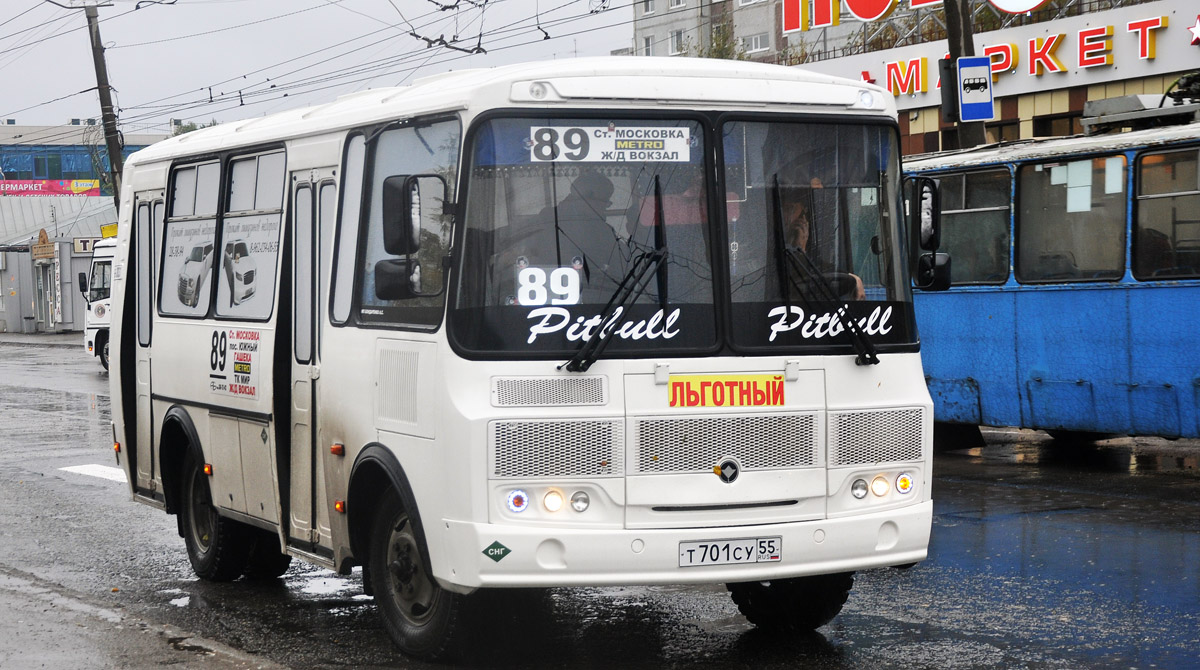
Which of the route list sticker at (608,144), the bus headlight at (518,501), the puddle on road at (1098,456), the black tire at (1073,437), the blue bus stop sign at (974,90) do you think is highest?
the blue bus stop sign at (974,90)

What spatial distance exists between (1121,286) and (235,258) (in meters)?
7.81

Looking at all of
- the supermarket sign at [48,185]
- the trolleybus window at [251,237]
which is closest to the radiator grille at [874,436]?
the trolleybus window at [251,237]

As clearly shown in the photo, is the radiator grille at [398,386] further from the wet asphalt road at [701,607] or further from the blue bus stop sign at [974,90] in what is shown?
the blue bus stop sign at [974,90]

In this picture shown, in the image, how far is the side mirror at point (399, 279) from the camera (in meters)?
6.75

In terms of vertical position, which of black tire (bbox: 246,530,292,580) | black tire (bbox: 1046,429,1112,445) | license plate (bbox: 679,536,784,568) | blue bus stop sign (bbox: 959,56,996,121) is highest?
blue bus stop sign (bbox: 959,56,996,121)

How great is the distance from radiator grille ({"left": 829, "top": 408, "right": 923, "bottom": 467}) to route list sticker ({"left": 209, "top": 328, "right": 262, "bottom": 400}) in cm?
324

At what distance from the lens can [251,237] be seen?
8680mm

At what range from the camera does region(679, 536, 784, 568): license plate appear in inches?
254

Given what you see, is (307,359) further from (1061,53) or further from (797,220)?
(1061,53)

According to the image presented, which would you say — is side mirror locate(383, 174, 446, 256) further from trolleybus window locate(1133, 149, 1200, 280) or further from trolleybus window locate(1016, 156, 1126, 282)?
trolleybus window locate(1016, 156, 1126, 282)

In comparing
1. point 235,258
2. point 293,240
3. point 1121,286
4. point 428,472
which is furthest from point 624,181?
point 1121,286

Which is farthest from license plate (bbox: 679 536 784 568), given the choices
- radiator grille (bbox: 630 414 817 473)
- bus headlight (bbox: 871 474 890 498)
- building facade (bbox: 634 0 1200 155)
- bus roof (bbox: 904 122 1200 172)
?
building facade (bbox: 634 0 1200 155)

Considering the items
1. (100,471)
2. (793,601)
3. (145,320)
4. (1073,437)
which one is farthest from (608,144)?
(1073,437)

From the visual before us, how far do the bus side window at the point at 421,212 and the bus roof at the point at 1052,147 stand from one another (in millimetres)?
7991
